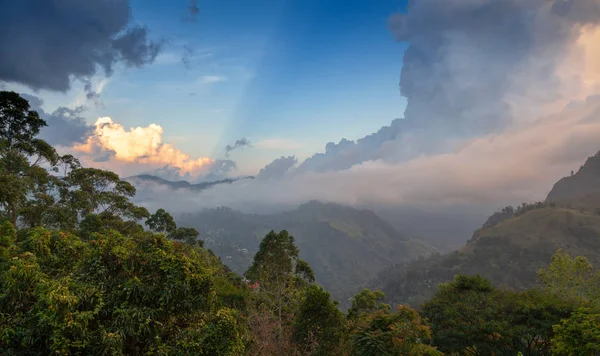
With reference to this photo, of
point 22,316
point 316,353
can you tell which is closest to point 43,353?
point 22,316

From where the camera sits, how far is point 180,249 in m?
13.6

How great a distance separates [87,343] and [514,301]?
3271 centimetres

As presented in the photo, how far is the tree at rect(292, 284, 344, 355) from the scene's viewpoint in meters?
25.3

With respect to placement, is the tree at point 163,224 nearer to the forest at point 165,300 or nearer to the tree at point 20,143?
the forest at point 165,300

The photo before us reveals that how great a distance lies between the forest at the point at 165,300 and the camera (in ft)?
34.2

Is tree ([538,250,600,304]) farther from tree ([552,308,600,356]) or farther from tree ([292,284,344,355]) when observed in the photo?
tree ([292,284,344,355])

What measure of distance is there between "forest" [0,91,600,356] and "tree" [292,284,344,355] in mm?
91

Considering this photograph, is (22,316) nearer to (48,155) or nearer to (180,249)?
(180,249)

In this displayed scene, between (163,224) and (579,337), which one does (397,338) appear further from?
(163,224)

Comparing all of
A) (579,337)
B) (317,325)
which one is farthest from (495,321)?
(317,325)

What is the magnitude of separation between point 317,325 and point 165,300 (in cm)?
1792

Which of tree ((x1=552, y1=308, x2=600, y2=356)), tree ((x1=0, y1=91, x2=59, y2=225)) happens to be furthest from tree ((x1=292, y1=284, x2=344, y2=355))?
tree ((x1=0, y1=91, x2=59, y2=225))

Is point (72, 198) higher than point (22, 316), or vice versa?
point (72, 198)

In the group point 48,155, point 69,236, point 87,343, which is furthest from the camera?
point 48,155
